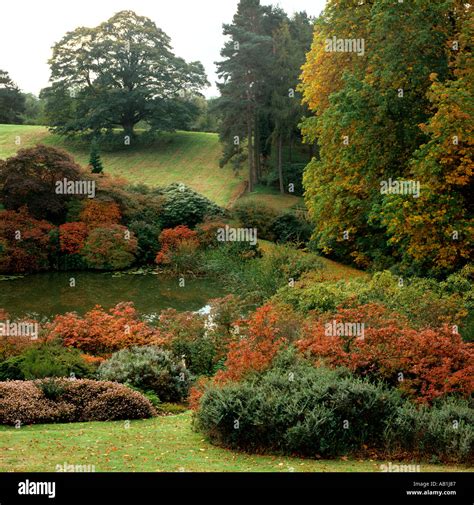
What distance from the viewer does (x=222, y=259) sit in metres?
28.9

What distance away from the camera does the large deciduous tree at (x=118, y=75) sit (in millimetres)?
50500

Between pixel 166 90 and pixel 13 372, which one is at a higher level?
pixel 166 90

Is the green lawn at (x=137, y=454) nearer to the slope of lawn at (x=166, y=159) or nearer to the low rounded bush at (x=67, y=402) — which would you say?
the low rounded bush at (x=67, y=402)

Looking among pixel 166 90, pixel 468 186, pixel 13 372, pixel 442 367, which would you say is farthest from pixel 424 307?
pixel 166 90

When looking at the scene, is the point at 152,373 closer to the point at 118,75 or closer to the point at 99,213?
the point at 99,213

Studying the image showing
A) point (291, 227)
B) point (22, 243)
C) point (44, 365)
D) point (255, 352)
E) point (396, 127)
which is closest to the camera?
point (255, 352)

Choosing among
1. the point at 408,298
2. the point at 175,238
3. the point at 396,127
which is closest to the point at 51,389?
the point at 408,298

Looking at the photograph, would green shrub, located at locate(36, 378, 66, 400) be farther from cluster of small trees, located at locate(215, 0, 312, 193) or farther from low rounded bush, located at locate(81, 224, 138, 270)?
cluster of small trees, located at locate(215, 0, 312, 193)

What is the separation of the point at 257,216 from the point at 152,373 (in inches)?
846

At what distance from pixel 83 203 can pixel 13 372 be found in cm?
1930

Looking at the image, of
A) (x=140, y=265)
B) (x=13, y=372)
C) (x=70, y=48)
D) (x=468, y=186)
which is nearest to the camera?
(x=13, y=372)

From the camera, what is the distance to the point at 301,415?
8.80m

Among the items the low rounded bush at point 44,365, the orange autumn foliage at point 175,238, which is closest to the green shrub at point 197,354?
the low rounded bush at point 44,365

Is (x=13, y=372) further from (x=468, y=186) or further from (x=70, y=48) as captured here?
(x=70, y=48)
